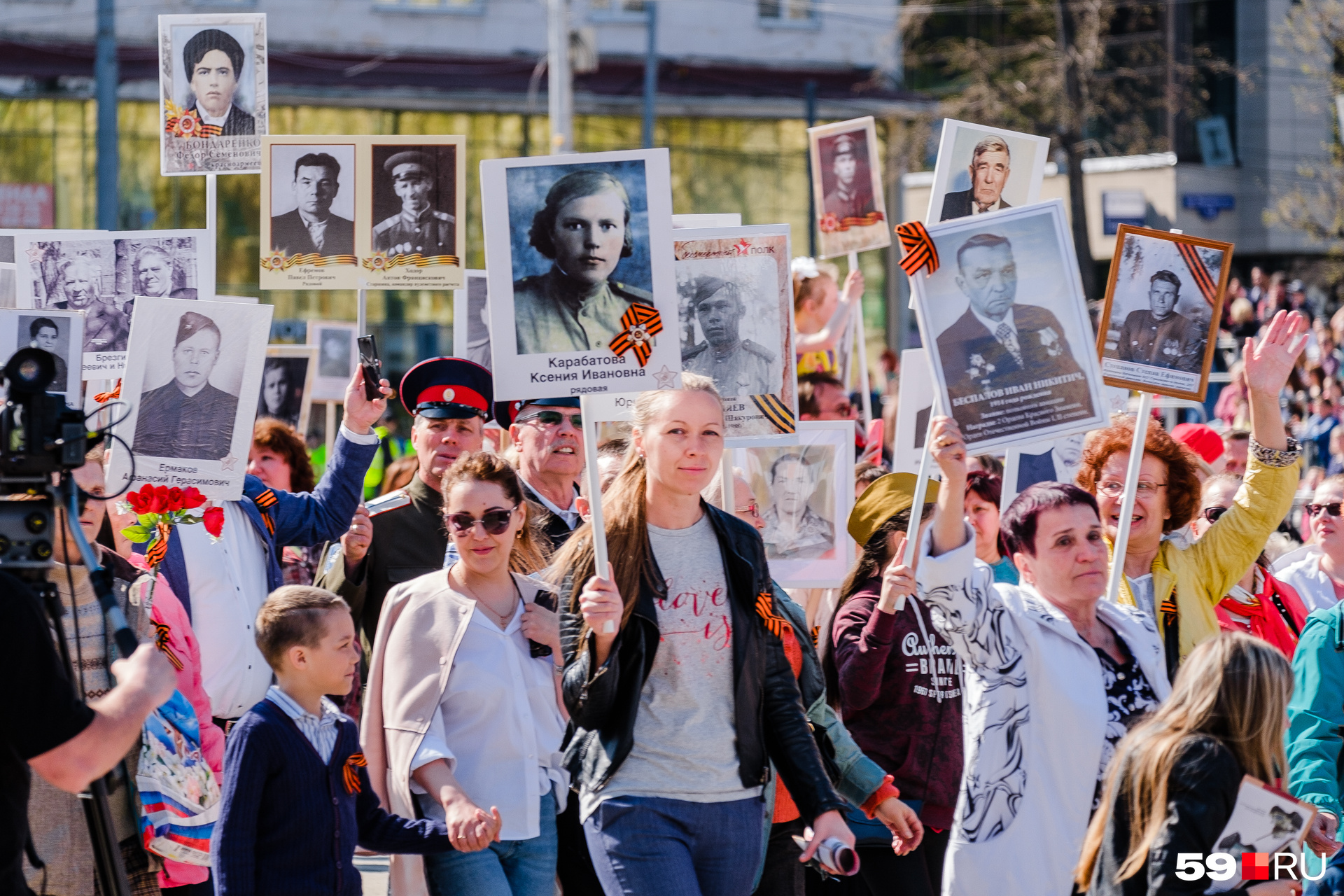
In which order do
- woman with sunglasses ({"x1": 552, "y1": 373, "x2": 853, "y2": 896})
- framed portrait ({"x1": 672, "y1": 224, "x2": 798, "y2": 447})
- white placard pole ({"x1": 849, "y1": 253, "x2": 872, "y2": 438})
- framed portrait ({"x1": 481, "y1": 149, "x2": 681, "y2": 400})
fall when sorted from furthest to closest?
white placard pole ({"x1": 849, "y1": 253, "x2": 872, "y2": 438}) → framed portrait ({"x1": 672, "y1": 224, "x2": 798, "y2": 447}) → framed portrait ({"x1": 481, "y1": 149, "x2": 681, "y2": 400}) → woman with sunglasses ({"x1": 552, "y1": 373, "x2": 853, "y2": 896})

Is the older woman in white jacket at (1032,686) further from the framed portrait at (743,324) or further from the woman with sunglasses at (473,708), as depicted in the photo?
the framed portrait at (743,324)

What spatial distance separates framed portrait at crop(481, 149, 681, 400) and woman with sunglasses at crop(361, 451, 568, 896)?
345 millimetres

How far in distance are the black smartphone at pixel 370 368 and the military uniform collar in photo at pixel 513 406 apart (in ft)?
1.62

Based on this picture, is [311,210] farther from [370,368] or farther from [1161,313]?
[1161,313]

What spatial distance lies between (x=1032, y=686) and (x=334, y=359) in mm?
7248

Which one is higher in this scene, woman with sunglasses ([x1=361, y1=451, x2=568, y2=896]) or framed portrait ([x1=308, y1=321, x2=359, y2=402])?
framed portrait ([x1=308, y1=321, x2=359, y2=402])

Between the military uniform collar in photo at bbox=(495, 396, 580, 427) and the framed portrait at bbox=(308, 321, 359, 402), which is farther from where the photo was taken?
the framed portrait at bbox=(308, 321, 359, 402)

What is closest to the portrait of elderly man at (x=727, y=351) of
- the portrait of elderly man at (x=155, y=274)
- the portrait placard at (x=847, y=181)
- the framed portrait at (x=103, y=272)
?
the framed portrait at (x=103, y=272)

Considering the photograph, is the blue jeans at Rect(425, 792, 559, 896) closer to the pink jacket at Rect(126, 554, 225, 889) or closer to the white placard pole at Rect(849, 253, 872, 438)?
the pink jacket at Rect(126, 554, 225, 889)

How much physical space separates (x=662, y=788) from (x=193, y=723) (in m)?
1.45

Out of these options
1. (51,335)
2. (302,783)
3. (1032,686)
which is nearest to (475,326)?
(51,335)

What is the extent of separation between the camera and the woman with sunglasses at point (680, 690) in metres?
4.15

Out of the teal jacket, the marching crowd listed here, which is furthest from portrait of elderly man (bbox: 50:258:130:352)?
the teal jacket

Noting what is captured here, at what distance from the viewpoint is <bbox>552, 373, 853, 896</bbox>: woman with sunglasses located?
4152 mm
